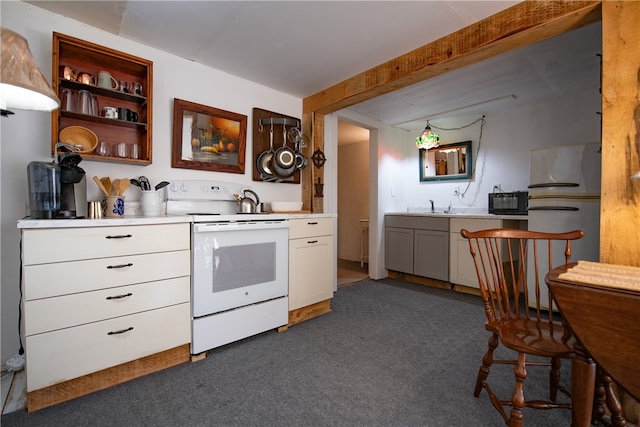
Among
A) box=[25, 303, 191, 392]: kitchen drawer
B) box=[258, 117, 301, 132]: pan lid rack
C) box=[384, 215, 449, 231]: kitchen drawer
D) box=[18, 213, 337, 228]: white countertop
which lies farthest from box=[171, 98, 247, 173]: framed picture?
box=[384, 215, 449, 231]: kitchen drawer

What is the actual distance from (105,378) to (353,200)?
176 inches

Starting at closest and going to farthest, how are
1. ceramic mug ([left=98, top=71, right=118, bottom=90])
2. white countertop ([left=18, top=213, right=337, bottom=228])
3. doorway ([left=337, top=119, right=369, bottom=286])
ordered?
white countertop ([left=18, top=213, right=337, bottom=228]), ceramic mug ([left=98, top=71, right=118, bottom=90]), doorway ([left=337, top=119, right=369, bottom=286])

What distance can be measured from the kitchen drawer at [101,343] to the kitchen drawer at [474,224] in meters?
3.03

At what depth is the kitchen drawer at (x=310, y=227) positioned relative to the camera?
2.45m

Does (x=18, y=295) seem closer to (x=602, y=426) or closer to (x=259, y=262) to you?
(x=259, y=262)

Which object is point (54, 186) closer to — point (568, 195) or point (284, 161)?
point (284, 161)

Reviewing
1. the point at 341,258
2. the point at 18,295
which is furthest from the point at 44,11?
the point at 341,258

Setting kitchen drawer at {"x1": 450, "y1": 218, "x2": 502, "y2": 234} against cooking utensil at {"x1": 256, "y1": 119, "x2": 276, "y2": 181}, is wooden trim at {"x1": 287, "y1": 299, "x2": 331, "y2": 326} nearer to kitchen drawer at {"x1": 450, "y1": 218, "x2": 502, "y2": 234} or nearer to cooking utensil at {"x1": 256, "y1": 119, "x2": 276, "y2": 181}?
cooking utensil at {"x1": 256, "y1": 119, "x2": 276, "y2": 181}

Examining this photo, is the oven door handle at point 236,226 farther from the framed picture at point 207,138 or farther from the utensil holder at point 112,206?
the framed picture at point 207,138

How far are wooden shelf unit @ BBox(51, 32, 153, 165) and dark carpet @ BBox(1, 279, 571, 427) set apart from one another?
1466 millimetres

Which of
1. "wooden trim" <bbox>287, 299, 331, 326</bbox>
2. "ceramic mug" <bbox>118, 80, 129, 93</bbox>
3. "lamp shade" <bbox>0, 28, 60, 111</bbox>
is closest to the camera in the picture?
"lamp shade" <bbox>0, 28, 60, 111</bbox>

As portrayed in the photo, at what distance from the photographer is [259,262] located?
220cm

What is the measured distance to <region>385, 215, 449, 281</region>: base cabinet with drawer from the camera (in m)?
3.60

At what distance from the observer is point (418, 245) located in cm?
383
